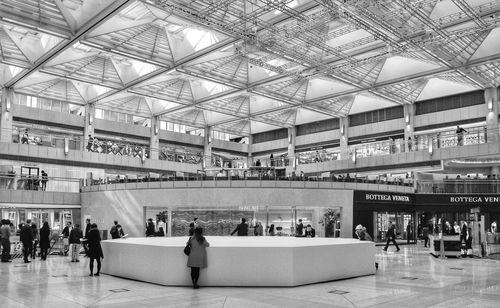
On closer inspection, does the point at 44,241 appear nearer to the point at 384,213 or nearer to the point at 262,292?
the point at 262,292

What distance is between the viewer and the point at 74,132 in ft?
155

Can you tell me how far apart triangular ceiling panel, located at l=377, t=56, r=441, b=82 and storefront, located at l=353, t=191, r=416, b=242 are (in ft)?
35.6

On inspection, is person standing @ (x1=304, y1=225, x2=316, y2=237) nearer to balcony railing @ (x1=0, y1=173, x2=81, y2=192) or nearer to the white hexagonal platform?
the white hexagonal platform

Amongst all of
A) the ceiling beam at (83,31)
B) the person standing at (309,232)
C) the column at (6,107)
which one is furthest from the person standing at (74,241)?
the column at (6,107)

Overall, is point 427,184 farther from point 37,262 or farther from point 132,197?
point 37,262

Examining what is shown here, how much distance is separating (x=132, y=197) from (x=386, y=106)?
3064 cm

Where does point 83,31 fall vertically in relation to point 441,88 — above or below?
below

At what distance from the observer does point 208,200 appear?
25.6 m

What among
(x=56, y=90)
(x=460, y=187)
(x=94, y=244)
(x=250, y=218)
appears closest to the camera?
(x=94, y=244)

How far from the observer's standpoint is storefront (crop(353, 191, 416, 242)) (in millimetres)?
27736

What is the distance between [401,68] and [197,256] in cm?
3133

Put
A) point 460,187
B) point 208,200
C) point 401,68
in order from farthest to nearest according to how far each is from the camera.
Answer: point 401,68
point 460,187
point 208,200

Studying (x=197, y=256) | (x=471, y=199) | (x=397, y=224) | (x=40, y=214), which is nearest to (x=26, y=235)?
(x=197, y=256)

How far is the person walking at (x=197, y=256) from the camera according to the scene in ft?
35.0
